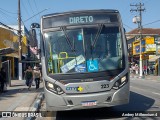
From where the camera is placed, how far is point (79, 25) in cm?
1079

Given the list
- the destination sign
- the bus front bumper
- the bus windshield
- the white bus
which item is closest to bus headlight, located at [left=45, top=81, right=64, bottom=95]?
the white bus

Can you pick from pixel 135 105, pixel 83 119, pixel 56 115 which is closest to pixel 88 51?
pixel 83 119

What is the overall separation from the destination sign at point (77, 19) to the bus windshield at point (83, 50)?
0.24 m

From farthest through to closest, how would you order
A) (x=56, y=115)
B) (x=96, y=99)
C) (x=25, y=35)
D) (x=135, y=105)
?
(x=25, y=35) < (x=135, y=105) < (x=56, y=115) < (x=96, y=99)

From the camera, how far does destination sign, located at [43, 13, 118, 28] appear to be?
35.7 feet

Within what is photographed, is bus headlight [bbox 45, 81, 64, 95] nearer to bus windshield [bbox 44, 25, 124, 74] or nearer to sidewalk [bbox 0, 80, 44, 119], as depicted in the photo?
bus windshield [bbox 44, 25, 124, 74]

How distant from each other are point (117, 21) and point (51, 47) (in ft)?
7.18

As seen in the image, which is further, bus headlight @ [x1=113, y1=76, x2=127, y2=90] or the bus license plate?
bus headlight @ [x1=113, y1=76, x2=127, y2=90]

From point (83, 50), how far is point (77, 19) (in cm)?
106

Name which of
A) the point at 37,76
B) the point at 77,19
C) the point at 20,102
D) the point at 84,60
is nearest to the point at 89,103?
the point at 84,60

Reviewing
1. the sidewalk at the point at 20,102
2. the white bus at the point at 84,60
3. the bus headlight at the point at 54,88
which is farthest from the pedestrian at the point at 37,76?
the bus headlight at the point at 54,88

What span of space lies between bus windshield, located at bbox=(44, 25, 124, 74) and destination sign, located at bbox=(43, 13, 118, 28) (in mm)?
242

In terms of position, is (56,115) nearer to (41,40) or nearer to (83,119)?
(83,119)

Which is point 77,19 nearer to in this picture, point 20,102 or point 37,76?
point 20,102
